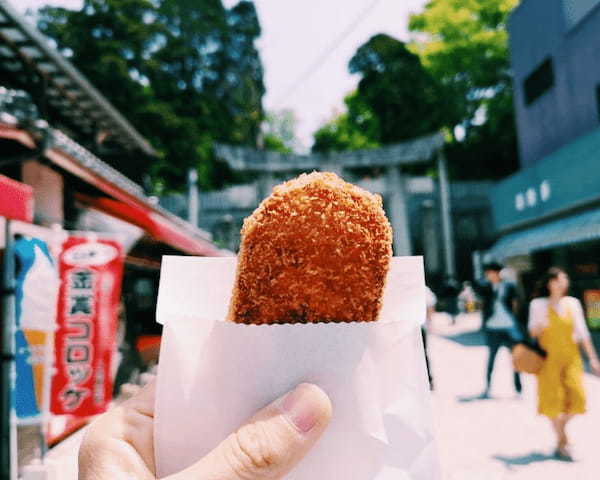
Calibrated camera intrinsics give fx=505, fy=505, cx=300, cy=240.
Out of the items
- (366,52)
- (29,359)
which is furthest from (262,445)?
(366,52)

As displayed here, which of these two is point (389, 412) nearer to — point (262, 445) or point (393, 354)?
point (393, 354)

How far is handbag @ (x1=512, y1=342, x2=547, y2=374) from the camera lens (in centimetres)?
467

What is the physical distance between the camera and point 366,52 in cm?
3081

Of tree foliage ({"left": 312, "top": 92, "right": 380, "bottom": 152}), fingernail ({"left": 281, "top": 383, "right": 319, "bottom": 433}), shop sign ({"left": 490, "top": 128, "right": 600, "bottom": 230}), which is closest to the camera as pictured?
fingernail ({"left": 281, "top": 383, "right": 319, "bottom": 433})

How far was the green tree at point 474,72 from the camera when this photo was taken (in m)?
26.0

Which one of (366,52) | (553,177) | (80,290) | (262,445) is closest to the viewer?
(262,445)

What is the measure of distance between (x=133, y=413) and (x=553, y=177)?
47.0ft

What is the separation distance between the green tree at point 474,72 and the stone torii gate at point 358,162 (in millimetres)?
7020

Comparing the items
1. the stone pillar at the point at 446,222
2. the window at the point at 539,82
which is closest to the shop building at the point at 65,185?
the window at the point at 539,82

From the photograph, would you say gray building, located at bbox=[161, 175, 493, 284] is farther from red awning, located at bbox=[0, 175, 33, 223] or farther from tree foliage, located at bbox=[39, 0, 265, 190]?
red awning, located at bbox=[0, 175, 33, 223]

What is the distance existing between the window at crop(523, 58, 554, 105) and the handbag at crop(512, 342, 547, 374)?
41.0 feet

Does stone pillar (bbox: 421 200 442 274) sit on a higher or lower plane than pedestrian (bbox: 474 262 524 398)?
higher

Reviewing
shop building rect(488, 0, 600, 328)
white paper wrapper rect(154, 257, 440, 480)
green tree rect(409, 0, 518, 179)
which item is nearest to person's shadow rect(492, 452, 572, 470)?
white paper wrapper rect(154, 257, 440, 480)

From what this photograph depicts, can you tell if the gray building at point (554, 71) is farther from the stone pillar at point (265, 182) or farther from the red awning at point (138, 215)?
the red awning at point (138, 215)
